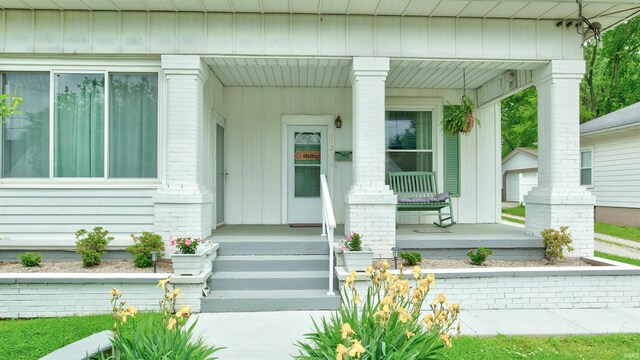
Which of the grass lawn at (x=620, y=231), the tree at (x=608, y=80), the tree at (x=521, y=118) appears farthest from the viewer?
the tree at (x=521, y=118)

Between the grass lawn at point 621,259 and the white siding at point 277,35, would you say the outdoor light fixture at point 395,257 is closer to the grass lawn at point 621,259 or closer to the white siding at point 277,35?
the white siding at point 277,35

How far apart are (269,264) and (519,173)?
19.8 meters

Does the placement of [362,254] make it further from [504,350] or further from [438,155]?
[438,155]

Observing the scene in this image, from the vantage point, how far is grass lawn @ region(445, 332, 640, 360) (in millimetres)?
3041

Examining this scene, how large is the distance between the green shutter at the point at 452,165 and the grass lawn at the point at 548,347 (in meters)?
3.96

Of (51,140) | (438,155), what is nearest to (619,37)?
(438,155)

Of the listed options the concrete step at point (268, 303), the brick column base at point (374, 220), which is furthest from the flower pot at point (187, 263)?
the brick column base at point (374, 220)

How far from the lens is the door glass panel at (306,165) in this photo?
7.01m

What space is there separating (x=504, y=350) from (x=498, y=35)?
3.84 metres

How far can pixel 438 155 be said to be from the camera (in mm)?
7207

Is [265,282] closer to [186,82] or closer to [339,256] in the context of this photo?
[339,256]

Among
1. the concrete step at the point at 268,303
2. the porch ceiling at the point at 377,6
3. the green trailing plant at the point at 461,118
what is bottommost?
the concrete step at the point at 268,303

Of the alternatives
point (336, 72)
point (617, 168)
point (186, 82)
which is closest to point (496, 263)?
point (336, 72)

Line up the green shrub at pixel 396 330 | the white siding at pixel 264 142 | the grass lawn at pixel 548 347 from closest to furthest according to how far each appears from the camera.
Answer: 1. the green shrub at pixel 396 330
2. the grass lawn at pixel 548 347
3. the white siding at pixel 264 142
